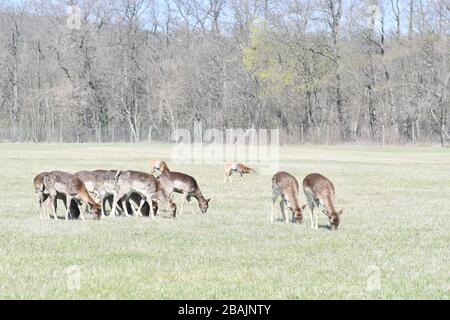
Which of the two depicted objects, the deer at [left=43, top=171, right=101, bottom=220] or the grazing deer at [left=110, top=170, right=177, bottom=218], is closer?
the deer at [left=43, top=171, right=101, bottom=220]

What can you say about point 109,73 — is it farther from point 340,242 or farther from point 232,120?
point 340,242

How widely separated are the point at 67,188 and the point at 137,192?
1.60 m

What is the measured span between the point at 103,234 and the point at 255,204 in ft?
21.7

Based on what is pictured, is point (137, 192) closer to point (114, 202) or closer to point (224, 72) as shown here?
point (114, 202)

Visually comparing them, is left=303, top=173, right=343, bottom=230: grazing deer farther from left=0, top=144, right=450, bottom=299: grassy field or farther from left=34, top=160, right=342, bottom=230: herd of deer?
left=0, top=144, right=450, bottom=299: grassy field

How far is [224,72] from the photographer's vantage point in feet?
252

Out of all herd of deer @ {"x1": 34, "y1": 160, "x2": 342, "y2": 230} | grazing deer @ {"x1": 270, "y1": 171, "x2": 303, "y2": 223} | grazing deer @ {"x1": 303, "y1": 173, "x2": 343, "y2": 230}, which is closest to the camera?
grazing deer @ {"x1": 303, "y1": 173, "x2": 343, "y2": 230}

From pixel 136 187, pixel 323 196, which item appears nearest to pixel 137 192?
pixel 136 187

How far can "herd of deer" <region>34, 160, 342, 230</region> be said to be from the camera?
13812mm

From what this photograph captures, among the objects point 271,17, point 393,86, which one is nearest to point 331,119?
point 393,86

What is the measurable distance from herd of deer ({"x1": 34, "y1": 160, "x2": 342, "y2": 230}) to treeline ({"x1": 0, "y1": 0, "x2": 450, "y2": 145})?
158 feet

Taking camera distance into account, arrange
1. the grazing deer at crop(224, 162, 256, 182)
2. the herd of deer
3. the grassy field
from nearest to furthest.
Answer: the grassy field, the herd of deer, the grazing deer at crop(224, 162, 256, 182)

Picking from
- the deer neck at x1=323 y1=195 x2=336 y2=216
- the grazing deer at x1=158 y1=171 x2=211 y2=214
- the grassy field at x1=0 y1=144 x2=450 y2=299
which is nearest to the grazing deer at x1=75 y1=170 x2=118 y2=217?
the grassy field at x1=0 y1=144 x2=450 y2=299

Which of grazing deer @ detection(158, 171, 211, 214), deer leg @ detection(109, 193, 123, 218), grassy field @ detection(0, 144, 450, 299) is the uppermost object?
grazing deer @ detection(158, 171, 211, 214)
